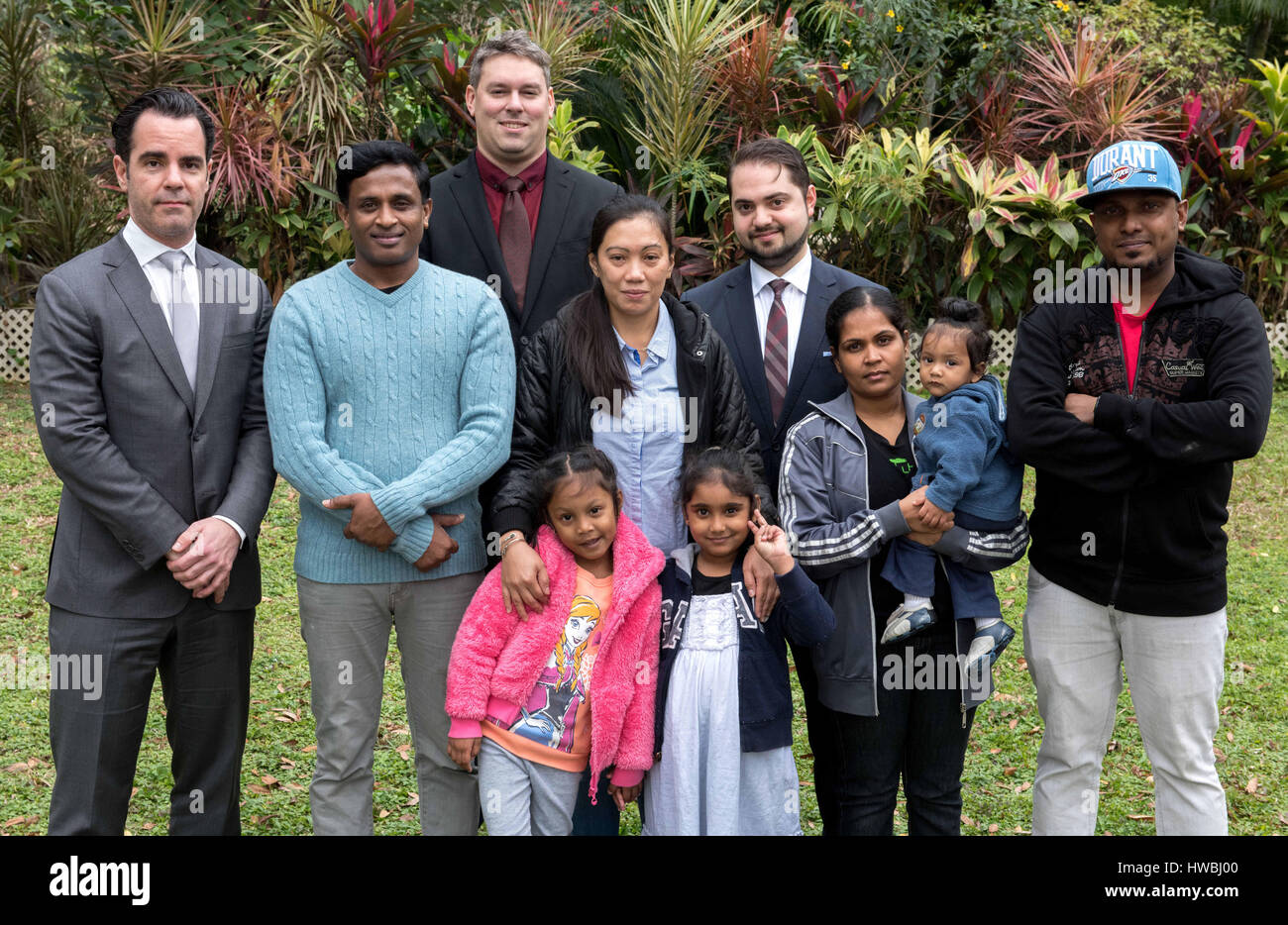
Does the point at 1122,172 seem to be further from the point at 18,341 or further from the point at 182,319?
the point at 18,341

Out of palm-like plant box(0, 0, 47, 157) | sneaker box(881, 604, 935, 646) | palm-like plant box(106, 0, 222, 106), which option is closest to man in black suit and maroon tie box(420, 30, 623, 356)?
sneaker box(881, 604, 935, 646)

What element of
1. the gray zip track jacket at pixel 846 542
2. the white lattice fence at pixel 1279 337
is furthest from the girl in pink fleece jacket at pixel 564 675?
the white lattice fence at pixel 1279 337

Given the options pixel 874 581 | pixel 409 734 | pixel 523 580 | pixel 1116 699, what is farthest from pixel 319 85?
pixel 1116 699

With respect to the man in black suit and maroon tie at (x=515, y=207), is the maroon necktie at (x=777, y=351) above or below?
below

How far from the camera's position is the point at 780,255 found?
13.1 ft

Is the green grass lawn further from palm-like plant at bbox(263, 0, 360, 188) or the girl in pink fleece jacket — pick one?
palm-like plant at bbox(263, 0, 360, 188)

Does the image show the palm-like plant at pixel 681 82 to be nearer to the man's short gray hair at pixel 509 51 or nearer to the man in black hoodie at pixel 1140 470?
the man's short gray hair at pixel 509 51

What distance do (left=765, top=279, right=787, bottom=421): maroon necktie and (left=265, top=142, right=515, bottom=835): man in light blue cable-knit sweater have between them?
91 cm

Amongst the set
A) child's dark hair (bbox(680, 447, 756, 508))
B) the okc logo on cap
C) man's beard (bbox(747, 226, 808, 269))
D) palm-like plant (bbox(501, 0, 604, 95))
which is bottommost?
child's dark hair (bbox(680, 447, 756, 508))

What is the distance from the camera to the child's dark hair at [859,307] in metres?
3.53

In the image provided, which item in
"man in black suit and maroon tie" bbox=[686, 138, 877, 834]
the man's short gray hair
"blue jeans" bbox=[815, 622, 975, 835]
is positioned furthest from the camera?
the man's short gray hair

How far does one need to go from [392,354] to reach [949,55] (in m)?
10.3

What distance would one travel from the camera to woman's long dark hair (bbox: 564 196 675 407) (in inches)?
137

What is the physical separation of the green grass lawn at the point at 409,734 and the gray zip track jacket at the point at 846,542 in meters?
1.35
